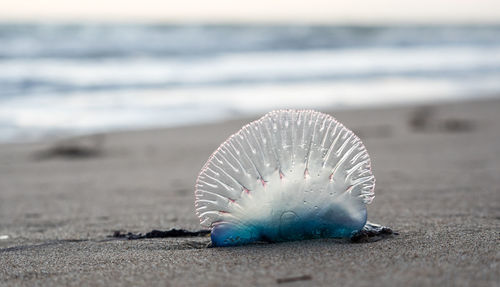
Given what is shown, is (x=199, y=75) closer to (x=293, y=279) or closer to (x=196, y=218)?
(x=196, y=218)

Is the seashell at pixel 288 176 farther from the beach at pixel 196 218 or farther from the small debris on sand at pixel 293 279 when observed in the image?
the small debris on sand at pixel 293 279

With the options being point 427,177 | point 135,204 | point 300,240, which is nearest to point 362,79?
point 427,177

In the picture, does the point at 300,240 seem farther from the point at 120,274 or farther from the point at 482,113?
the point at 482,113

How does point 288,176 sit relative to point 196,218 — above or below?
above

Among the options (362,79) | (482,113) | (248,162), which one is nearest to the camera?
A: (248,162)

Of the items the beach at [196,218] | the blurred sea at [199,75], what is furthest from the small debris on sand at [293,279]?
the blurred sea at [199,75]

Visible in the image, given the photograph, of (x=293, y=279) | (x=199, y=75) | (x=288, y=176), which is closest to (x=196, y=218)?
(x=288, y=176)

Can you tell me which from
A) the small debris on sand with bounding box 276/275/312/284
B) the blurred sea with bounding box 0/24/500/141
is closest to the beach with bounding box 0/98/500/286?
the small debris on sand with bounding box 276/275/312/284
